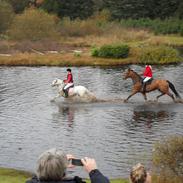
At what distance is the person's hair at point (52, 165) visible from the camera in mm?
6785

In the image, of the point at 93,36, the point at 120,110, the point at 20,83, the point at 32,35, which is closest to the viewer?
the point at 120,110

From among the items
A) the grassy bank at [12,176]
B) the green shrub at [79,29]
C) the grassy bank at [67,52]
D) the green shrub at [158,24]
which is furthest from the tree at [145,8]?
the grassy bank at [12,176]

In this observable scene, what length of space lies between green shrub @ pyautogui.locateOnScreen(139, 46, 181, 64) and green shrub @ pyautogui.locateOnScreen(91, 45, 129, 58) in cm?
230

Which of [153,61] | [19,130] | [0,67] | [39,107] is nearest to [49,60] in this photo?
[0,67]

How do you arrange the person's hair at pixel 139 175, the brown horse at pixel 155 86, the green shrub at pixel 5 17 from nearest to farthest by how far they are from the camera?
the person's hair at pixel 139 175 < the brown horse at pixel 155 86 < the green shrub at pixel 5 17

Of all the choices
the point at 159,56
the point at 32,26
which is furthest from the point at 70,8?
the point at 159,56

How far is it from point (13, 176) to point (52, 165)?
12.3m

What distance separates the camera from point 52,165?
6.77 m

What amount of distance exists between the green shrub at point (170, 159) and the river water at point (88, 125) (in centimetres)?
390

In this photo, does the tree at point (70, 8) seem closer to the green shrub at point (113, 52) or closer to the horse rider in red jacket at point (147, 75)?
the green shrub at point (113, 52)

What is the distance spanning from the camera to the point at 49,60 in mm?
59000

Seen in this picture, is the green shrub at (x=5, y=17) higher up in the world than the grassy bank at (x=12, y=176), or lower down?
higher up

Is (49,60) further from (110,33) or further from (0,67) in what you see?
(110,33)

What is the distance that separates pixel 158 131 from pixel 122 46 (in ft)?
118
